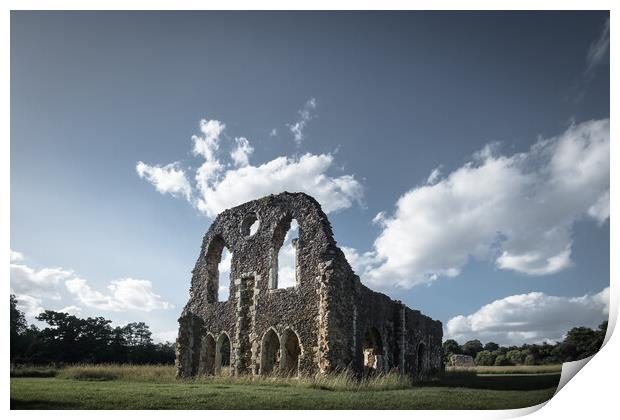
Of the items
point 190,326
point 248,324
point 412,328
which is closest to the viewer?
point 248,324

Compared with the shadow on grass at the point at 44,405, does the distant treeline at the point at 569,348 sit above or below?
above

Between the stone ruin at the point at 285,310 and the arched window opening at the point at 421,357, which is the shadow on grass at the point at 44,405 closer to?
the stone ruin at the point at 285,310

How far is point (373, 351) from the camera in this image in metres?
18.7

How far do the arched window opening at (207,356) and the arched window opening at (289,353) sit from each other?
10.4ft

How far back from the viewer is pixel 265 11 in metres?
11.5

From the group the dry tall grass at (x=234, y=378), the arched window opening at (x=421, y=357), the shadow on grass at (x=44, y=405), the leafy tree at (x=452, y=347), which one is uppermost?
the leafy tree at (x=452, y=347)

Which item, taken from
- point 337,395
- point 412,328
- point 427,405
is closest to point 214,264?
point 412,328

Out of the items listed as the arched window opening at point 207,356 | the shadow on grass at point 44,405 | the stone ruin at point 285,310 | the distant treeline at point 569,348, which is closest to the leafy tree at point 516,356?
the distant treeline at point 569,348

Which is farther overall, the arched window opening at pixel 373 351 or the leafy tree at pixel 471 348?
the leafy tree at pixel 471 348

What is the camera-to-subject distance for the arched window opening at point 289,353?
53.1 feet

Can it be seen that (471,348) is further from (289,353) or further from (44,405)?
(44,405)
